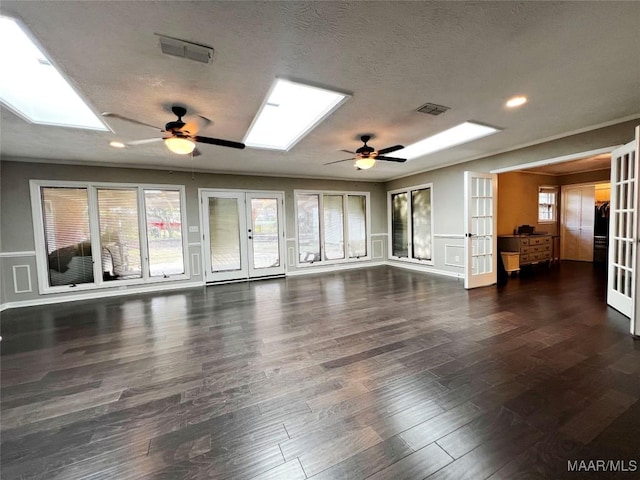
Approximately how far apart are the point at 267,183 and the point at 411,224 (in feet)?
13.4

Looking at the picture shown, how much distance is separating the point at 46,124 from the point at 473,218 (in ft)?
21.9

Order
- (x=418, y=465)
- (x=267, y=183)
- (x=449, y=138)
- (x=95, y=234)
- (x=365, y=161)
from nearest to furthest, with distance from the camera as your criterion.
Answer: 1. (x=418, y=465)
2. (x=365, y=161)
3. (x=449, y=138)
4. (x=95, y=234)
5. (x=267, y=183)

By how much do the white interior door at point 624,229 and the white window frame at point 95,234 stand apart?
23.7 ft

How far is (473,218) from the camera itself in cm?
509

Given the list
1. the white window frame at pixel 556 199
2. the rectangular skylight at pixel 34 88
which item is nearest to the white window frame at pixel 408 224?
the white window frame at pixel 556 199

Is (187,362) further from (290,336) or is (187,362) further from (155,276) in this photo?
(155,276)

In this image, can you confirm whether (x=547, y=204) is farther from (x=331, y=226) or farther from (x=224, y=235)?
(x=224, y=235)

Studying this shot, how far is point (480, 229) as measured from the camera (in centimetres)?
523

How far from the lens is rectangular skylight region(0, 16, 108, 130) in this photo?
218 cm

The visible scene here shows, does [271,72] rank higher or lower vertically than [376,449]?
higher

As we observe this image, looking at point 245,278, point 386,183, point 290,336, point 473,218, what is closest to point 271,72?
point 290,336

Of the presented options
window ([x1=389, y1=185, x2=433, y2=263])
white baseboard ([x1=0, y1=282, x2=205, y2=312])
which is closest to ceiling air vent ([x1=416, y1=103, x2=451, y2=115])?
window ([x1=389, y1=185, x2=433, y2=263])

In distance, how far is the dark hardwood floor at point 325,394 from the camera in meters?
1.44

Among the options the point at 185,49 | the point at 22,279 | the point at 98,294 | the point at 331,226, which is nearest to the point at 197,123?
the point at 185,49
